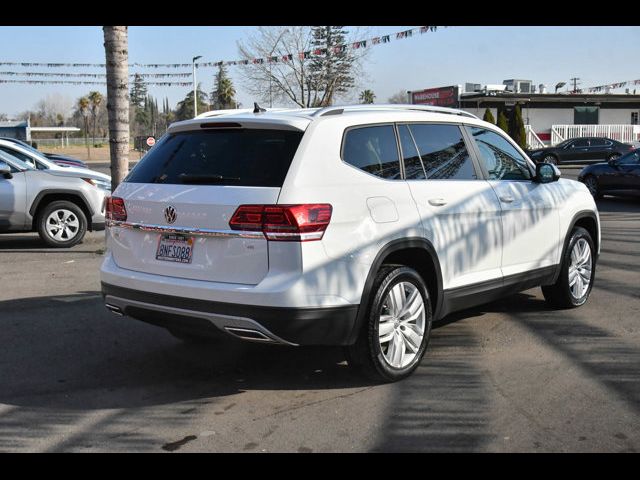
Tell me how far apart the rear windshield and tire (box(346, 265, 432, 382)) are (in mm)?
1007

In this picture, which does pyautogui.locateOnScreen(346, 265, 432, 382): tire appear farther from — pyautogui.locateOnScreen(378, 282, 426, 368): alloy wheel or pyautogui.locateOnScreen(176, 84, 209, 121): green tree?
pyautogui.locateOnScreen(176, 84, 209, 121): green tree

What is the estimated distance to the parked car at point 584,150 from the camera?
34656 millimetres

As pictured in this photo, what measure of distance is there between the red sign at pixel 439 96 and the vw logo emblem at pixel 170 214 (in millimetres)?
43227

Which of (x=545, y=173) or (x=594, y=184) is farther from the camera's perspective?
(x=594, y=184)

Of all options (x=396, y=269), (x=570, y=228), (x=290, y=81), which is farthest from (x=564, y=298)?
(x=290, y=81)

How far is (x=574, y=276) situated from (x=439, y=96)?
146ft

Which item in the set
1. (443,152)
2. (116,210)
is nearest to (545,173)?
(443,152)

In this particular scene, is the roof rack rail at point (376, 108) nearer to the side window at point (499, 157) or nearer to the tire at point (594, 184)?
the side window at point (499, 157)

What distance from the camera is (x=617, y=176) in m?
18.6

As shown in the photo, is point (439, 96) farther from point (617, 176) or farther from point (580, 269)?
point (580, 269)

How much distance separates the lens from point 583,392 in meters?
4.77

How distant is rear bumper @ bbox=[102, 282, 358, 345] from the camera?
4.36m

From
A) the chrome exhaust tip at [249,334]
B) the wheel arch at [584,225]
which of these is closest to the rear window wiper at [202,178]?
the chrome exhaust tip at [249,334]
